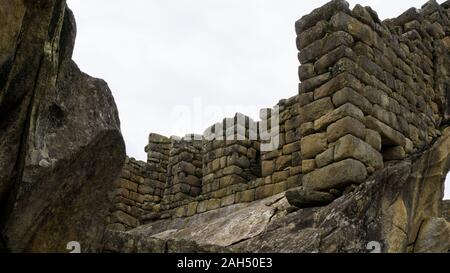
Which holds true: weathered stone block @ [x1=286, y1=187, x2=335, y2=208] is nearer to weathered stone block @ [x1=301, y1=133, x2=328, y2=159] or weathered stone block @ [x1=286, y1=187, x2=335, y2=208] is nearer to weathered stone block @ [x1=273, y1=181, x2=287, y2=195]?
weathered stone block @ [x1=301, y1=133, x2=328, y2=159]

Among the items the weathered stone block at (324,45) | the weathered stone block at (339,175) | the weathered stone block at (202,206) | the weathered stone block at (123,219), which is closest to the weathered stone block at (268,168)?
the weathered stone block at (202,206)

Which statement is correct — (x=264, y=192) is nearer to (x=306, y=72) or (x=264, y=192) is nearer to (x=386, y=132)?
(x=306, y=72)

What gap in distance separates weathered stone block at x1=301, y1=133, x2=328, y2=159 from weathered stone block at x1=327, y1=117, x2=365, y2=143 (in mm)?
96

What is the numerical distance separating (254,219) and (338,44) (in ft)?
8.04

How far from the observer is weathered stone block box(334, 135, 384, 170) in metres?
6.31

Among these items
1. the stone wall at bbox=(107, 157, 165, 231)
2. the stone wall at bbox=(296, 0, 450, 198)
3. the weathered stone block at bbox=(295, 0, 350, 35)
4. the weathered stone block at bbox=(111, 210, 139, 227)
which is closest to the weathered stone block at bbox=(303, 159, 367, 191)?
the stone wall at bbox=(296, 0, 450, 198)

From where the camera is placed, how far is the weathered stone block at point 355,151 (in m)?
6.31

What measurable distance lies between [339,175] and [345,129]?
545 millimetres

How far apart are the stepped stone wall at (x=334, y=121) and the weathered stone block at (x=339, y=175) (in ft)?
0.04

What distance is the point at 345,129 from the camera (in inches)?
253

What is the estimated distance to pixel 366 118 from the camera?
6770 mm

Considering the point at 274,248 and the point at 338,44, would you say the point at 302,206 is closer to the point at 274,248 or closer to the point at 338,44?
the point at 274,248
